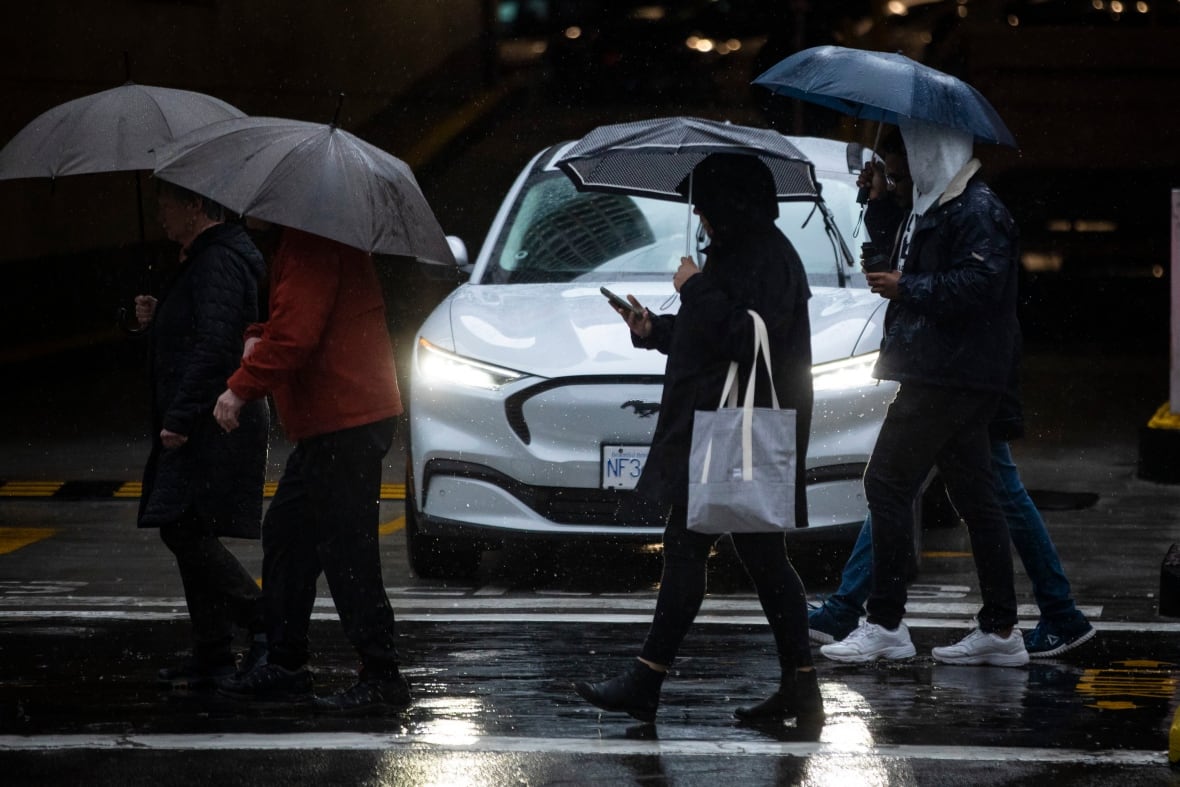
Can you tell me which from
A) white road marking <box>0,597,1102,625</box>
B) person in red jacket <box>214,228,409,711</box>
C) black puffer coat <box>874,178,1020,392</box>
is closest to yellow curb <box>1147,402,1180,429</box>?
white road marking <box>0,597,1102,625</box>

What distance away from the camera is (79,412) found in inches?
589

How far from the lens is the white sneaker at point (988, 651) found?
21.0 feet

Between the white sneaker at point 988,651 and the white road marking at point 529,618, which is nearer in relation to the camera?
the white sneaker at point 988,651

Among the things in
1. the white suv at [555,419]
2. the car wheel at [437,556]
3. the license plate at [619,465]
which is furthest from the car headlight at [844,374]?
the car wheel at [437,556]

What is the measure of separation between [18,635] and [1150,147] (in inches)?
787

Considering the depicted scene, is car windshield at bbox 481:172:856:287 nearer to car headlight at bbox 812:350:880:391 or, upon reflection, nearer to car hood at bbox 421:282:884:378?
car hood at bbox 421:282:884:378

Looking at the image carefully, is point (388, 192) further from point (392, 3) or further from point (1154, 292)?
point (392, 3)

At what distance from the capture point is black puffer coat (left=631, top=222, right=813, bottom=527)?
5.43 m

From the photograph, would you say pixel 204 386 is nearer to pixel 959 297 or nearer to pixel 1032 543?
pixel 959 297

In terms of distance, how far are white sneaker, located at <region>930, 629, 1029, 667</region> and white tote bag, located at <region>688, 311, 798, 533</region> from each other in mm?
1274

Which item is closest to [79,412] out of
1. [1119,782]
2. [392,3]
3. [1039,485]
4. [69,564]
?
[69,564]

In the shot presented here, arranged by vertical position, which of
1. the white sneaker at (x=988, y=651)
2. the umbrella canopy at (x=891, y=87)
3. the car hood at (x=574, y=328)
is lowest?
the white sneaker at (x=988, y=651)

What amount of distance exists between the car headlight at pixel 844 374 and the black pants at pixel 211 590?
2.49 meters

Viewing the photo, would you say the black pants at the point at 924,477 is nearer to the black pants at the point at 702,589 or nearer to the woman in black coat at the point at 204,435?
the black pants at the point at 702,589
